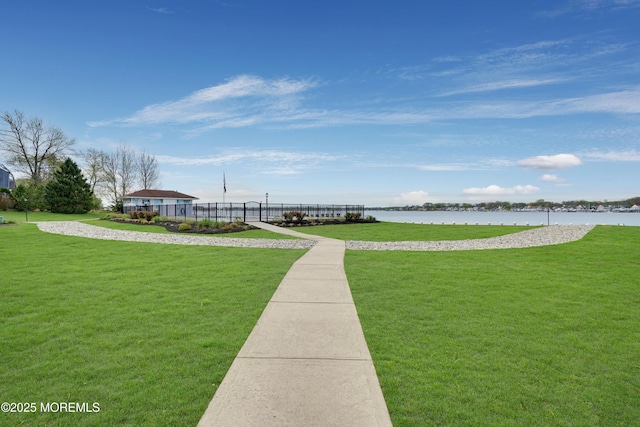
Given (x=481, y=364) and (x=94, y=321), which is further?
(x=94, y=321)

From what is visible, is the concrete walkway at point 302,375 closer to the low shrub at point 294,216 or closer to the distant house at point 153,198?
the low shrub at point 294,216

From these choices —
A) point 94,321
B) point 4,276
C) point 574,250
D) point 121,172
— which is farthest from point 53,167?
point 574,250

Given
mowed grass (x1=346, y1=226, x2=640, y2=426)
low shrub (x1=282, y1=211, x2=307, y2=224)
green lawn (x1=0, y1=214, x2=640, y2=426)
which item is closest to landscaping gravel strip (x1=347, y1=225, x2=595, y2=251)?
green lawn (x1=0, y1=214, x2=640, y2=426)

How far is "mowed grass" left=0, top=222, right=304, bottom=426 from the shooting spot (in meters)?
3.31

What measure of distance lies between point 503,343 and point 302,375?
9.06 ft

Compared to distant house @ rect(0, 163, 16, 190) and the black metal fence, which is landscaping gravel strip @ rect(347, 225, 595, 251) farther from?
distant house @ rect(0, 163, 16, 190)

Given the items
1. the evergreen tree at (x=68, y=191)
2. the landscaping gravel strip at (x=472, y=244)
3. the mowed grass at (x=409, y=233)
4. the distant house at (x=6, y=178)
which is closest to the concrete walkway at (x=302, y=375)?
the landscaping gravel strip at (x=472, y=244)

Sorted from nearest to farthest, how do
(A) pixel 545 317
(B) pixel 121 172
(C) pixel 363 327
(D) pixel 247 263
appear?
1. (C) pixel 363 327
2. (A) pixel 545 317
3. (D) pixel 247 263
4. (B) pixel 121 172

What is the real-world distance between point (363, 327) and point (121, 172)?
61.8 meters

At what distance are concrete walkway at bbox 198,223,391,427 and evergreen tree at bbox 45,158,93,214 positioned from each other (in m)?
46.2

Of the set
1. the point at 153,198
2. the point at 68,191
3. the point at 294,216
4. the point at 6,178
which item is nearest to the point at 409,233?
the point at 294,216

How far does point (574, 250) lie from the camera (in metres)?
13.5

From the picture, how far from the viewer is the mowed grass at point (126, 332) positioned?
3314 millimetres

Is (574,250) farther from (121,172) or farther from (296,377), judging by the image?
(121,172)
